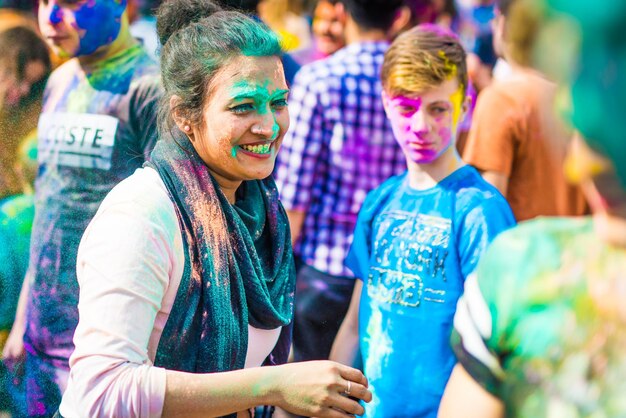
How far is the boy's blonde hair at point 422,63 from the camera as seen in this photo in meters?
2.69

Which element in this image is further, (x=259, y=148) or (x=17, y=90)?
(x=17, y=90)

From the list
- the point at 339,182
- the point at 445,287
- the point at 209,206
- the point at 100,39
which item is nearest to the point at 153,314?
the point at 209,206

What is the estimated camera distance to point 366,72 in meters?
3.44

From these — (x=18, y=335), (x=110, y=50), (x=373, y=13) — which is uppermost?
(x=373, y=13)

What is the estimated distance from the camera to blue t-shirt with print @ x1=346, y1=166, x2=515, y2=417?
245 cm

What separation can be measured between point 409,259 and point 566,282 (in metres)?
1.48

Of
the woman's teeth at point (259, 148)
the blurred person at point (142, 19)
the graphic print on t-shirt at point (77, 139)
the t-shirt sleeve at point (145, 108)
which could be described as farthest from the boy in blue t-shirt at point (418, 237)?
the blurred person at point (142, 19)

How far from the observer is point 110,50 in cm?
291

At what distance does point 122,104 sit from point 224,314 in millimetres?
1174

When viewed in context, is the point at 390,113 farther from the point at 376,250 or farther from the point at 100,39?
the point at 100,39

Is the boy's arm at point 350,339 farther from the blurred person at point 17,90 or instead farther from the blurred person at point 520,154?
the blurred person at point 17,90

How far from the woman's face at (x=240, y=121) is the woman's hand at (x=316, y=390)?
555mm

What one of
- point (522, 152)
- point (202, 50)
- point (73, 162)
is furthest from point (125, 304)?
point (522, 152)

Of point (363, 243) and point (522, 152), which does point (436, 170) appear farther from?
point (522, 152)
